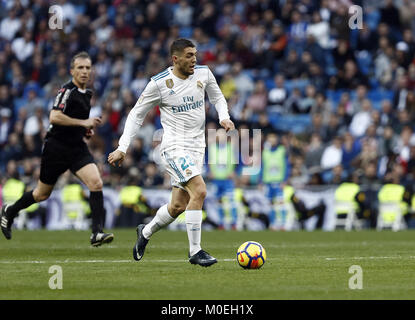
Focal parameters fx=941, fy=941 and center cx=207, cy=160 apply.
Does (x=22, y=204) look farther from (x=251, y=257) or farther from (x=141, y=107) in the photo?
(x=251, y=257)

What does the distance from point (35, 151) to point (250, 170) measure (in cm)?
586

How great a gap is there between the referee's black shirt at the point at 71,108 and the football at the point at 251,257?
3803 millimetres

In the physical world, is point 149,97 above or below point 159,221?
above

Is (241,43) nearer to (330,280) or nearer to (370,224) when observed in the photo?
(370,224)

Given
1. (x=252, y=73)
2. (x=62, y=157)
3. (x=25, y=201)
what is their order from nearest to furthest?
1. (x=62, y=157)
2. (x=25, y=201)
3. (x=252, y=73)

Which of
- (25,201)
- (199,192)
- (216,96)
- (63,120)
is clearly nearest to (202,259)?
(199,192)

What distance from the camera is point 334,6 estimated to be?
23.5 metres

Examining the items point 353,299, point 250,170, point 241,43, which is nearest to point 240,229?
point 250,170

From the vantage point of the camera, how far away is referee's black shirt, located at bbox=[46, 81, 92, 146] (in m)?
12.1

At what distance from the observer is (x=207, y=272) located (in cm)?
896

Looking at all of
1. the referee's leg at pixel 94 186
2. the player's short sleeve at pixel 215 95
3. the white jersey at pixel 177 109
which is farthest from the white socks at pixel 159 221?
the referee's leg at pixel 94 186

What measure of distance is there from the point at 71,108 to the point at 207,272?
4067 mm

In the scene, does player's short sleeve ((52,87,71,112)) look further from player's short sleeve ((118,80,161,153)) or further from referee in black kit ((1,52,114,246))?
player's short sleeve ((118,80,161,153))

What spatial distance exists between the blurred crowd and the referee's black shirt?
8.92 meters
